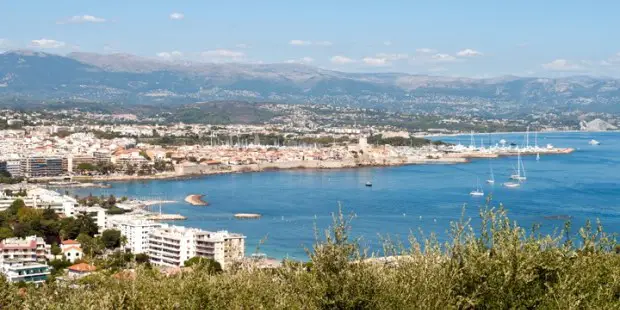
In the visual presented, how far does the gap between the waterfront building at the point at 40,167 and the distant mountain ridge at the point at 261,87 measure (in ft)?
193

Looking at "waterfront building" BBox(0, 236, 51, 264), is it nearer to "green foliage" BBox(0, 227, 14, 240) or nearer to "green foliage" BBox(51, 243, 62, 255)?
"green foliage" BBox(51, 243, 62, 255)

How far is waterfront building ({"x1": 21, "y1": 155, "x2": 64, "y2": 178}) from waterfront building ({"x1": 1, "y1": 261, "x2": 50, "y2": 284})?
48.1ft

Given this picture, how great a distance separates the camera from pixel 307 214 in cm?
1529

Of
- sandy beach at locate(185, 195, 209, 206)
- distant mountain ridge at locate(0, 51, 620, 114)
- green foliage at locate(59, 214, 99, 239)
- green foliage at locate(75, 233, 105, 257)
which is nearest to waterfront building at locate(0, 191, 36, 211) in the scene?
green foliage at locate(59, 214, 99, 239)

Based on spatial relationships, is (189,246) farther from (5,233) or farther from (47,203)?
(47,203)

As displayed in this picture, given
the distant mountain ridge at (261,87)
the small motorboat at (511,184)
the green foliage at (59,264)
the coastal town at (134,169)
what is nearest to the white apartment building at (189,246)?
the coastal town at (134,169)

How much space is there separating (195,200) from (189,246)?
285 inches

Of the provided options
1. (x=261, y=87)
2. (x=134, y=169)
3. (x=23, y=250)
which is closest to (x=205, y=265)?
(x=23, y=250)

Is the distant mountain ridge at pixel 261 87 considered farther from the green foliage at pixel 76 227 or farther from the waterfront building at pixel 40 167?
the green foliage at pixel 76 227

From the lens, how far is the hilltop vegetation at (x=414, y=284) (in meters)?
3.01

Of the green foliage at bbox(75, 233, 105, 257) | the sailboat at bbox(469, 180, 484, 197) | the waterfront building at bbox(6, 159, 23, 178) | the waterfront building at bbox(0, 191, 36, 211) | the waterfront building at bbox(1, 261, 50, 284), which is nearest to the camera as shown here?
the waterfront building at bbox(1, 261, 50, 284)

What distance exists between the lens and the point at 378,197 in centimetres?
1802

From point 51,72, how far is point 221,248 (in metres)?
88.4

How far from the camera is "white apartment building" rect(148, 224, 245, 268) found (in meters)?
9.77
